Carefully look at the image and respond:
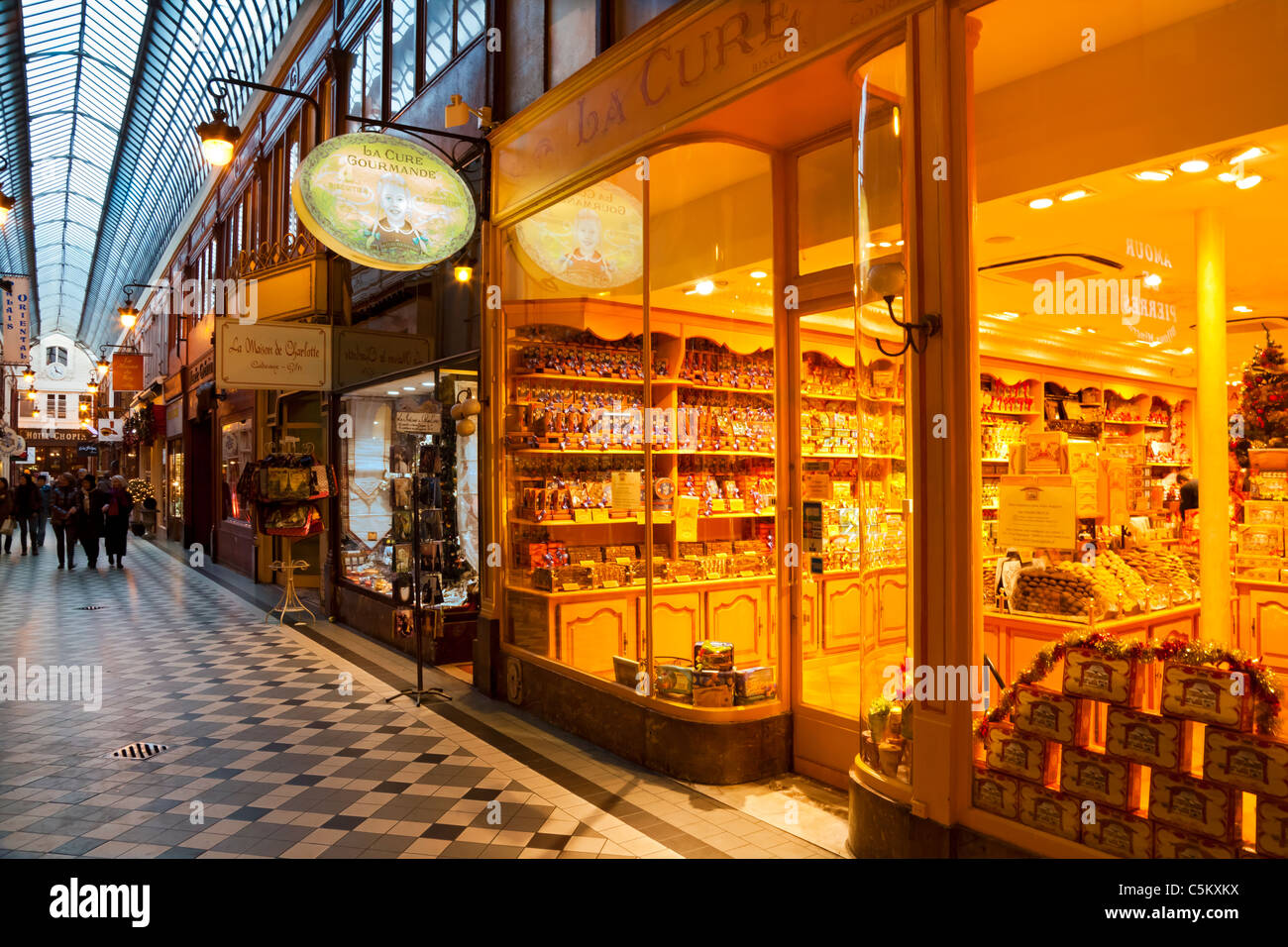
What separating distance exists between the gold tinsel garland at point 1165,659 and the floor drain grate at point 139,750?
473 centimetres

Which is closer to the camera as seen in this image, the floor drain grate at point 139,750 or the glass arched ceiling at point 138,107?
the floor drain grate at point 139,750

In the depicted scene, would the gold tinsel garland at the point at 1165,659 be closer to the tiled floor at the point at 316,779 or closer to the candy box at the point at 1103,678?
the candy box at the point at 1103,678

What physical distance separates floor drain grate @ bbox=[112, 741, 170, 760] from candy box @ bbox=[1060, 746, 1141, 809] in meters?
4.97

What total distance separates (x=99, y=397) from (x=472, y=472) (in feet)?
119

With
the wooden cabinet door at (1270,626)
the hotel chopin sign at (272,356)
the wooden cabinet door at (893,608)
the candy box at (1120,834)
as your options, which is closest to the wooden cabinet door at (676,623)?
the wooden cabinet door at (893,608)

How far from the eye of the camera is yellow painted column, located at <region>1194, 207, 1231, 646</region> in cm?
427

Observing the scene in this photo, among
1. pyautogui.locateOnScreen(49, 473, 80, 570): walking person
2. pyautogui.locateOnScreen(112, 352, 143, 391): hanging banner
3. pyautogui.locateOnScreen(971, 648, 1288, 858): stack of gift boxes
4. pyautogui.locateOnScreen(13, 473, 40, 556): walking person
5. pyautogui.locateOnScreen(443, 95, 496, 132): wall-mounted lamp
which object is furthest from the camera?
pyautogui.locateOnScreen(112, 352, 143, 391): hanging banner

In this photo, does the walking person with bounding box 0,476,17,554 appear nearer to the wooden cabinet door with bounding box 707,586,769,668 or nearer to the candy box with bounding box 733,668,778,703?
the wooden cabinet door with bounding box 707,586,769,668

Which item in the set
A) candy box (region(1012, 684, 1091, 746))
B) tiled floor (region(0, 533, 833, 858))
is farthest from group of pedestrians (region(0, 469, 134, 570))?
candy box (region(1012, 684, 1091, 746))

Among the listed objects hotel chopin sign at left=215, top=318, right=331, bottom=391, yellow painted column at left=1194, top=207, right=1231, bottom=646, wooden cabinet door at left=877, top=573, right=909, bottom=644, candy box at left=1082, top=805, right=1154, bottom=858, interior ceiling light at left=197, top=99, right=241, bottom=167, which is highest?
interior ceiling light at left=197, top=99, right=241, bottom=167

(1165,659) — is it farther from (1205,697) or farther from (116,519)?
(116,519)

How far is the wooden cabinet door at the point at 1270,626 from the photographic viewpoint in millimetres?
4812

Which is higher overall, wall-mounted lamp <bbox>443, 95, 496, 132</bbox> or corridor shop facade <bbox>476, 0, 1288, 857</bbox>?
wall-mounted lamp <bbox>443, 95, 496, 132</bbox>
